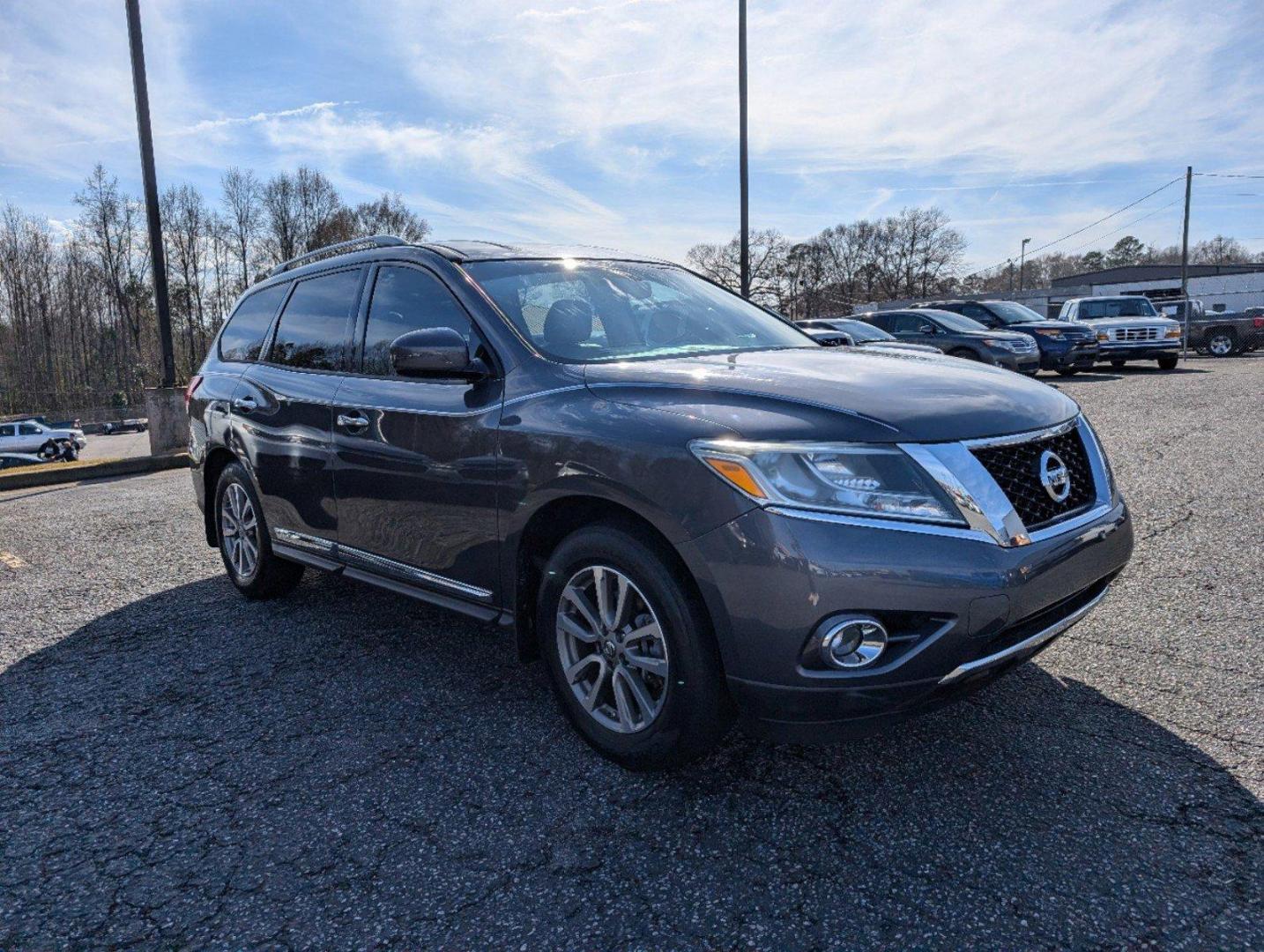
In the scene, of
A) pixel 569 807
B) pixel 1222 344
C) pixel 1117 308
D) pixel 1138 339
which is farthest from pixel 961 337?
pixel 569 807

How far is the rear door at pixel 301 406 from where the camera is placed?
392cm

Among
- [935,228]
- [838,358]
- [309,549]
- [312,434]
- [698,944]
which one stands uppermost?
[935,228]

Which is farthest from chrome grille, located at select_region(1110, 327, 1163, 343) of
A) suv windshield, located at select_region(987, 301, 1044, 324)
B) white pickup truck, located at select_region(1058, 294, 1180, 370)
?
suv windshield, located at select_region(987, 301, 1044, 324)

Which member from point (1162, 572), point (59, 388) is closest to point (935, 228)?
point (59, 388)

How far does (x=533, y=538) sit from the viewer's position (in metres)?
2.98

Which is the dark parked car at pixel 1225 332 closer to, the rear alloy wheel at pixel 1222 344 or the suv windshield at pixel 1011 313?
the rear alloy wheel at pixel 1222 344

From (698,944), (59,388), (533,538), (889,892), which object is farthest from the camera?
(59,388)

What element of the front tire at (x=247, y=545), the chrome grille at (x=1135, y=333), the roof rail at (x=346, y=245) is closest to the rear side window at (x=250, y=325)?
the roof rail at (x=346, y=245)

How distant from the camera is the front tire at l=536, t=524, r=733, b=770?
8.03 ft

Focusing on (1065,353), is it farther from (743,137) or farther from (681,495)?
(681,495)

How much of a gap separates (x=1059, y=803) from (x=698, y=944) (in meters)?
1.17

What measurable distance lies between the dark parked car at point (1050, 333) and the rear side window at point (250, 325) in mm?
16744

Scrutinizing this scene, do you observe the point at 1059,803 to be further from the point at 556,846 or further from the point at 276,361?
the point at 276,361

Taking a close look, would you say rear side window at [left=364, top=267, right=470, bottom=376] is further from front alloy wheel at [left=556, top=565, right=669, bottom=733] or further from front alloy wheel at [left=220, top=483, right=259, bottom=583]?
front alloy wheel at [left=220, top=483, right=259, bottom=583]
